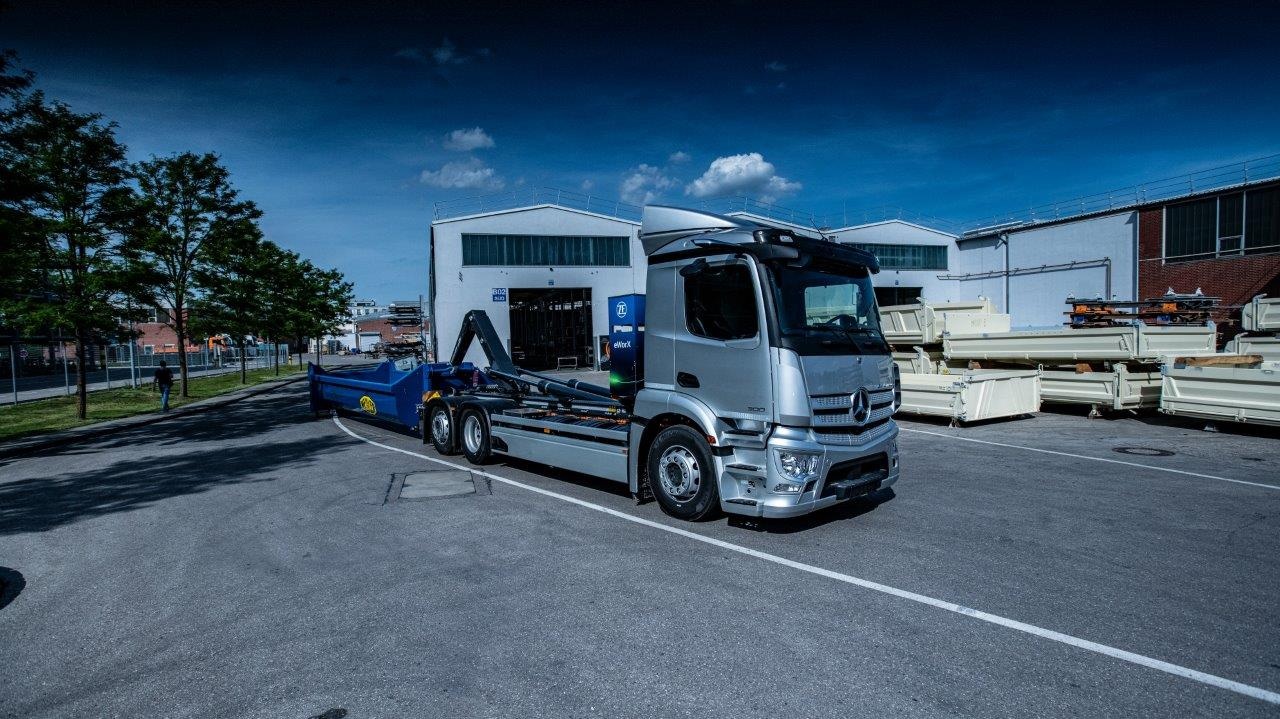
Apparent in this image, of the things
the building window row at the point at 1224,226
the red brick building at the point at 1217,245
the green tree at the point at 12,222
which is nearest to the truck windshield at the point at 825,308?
the green tree at the point at 12,222

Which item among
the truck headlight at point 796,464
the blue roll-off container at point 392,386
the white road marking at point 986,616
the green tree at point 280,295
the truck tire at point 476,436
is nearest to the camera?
the white road marking at point 986,616

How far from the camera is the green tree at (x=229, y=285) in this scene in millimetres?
22828

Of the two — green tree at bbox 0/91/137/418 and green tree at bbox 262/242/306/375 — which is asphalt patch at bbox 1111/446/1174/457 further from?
green tree at bbox 262/242/306/375

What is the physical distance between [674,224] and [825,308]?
72.4 inches

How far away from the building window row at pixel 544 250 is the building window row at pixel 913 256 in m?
18.9

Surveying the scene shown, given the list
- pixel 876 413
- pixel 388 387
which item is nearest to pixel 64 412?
pixel 388 387

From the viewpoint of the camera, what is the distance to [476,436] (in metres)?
9.59

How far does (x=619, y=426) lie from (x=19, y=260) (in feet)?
50.8

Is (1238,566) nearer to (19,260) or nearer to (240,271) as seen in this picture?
(19,260)

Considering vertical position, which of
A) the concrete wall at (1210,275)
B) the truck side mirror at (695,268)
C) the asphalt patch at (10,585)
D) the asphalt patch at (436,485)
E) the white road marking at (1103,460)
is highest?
the concrete wall at (1210,275)

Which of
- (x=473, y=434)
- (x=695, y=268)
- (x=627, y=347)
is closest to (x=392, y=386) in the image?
(x=473, y=434)

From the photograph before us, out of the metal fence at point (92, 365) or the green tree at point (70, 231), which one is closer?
the green tree at point (70, 231)

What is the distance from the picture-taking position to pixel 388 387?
488 inches

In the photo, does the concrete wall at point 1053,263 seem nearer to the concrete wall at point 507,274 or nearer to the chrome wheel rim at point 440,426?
the concrete wall at point 507,274
